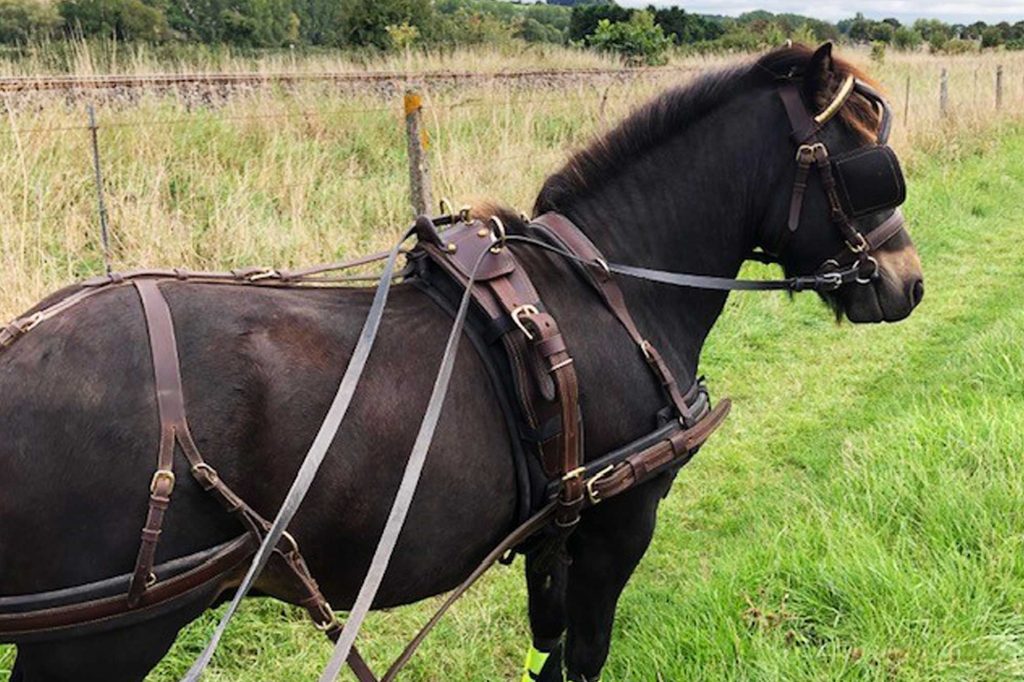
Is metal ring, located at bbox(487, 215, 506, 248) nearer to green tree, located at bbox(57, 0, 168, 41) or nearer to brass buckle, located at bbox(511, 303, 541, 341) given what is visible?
brass buckle, located at bbox(511, 303, 541, 341)

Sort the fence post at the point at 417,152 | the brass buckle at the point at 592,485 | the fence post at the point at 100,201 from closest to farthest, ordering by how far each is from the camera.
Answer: the brass buckle at the point at 592,485 < the fence post at the point at 100,201 < the fence post at the point at 417,152

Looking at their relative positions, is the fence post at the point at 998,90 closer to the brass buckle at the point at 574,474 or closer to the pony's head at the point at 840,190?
the pony's head at the point at 840,190

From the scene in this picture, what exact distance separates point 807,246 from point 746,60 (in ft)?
2.02

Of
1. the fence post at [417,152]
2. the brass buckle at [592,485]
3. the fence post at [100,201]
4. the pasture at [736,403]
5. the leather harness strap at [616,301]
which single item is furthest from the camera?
the fence post at [417,152]

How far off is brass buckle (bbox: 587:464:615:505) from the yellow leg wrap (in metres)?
0.90

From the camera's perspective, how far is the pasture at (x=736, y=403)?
2.81 m

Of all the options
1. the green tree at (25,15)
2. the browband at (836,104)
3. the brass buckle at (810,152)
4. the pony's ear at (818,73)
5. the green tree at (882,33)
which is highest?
the green tree at (882,33)

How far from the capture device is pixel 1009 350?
4953mm

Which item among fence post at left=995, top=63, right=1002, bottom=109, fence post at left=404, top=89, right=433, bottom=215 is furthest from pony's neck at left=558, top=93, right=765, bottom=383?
fence post at left=995, top=63, right=1002, bottom=109

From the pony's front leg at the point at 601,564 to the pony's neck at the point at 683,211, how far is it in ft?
1.33

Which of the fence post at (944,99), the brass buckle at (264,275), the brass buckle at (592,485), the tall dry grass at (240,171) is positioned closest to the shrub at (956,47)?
the fence post at (944,99)

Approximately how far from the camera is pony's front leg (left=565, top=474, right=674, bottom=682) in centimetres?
233

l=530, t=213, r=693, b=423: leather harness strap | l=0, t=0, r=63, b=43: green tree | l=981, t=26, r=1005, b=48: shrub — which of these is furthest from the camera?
l=981, t=26, r=1005, b=48: shrub

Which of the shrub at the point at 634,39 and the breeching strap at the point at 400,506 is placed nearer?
the breeching strap at the point at 400,506
